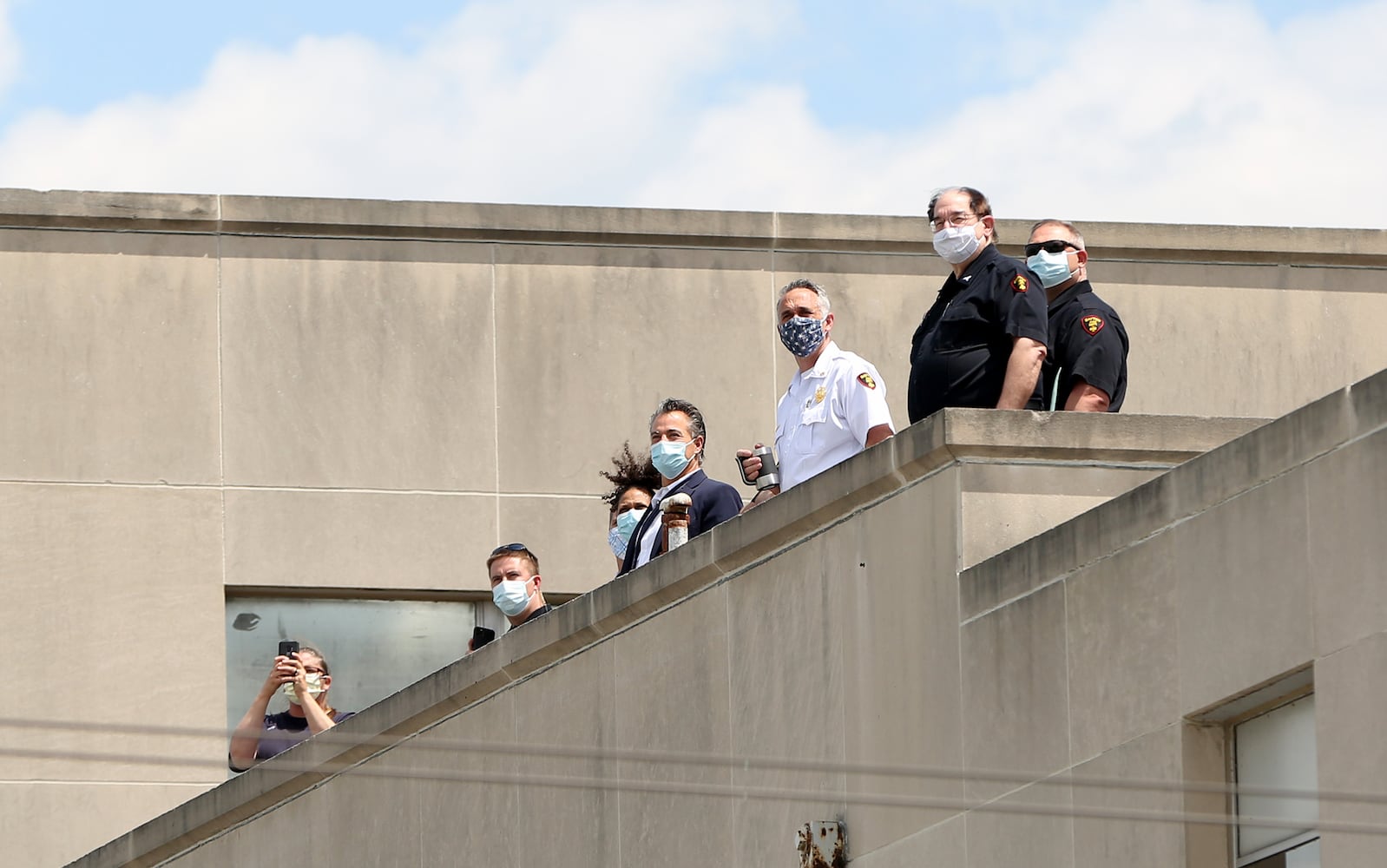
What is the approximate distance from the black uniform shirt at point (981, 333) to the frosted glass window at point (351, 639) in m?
9.04

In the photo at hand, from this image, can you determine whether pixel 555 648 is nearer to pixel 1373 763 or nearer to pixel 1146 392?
pixel 1373 763

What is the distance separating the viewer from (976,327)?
1334 centimetres

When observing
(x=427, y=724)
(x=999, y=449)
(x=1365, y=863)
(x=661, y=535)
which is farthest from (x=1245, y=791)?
(x=427, y=724)

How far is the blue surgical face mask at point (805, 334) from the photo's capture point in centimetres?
1434

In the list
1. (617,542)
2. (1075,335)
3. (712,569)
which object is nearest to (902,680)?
(1075,335)

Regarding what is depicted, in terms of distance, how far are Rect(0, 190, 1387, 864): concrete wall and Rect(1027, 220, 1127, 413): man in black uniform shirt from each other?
8.52m

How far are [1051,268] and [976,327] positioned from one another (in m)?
0.58

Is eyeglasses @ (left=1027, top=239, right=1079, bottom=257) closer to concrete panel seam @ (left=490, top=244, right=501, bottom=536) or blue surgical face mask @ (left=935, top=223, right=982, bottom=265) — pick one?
blue surgical face mask @ (left=935, top=223, right=982, bottom=265)

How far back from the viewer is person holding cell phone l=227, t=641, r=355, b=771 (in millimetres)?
17734

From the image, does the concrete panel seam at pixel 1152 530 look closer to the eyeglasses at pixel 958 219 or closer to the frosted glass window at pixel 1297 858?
the frosted glass window at pixel 1297 858

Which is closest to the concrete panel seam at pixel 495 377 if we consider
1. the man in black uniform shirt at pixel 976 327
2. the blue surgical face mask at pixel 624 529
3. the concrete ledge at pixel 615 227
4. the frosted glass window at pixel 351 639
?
the concrete ledge at pixel 615 227

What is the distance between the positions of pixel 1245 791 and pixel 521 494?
1133 cm

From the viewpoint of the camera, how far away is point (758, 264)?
2250cm

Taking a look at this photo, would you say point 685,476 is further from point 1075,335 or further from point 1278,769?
point 1278,769
